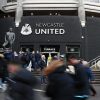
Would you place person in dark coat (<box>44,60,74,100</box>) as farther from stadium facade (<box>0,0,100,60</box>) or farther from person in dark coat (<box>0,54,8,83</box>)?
stadium facade (<box>0,0,100,60</box>)

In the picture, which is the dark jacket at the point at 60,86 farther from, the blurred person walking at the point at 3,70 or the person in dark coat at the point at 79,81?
the blurred person walking at the point at 3,70

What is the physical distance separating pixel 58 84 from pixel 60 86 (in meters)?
0.05

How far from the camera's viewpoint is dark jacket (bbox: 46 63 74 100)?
693cm

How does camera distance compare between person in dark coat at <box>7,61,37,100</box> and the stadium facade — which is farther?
the stadium facade

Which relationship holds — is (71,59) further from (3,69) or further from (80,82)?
(3,69)

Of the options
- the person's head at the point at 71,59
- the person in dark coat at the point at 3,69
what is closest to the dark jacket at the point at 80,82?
the person's head at the point at 71,59

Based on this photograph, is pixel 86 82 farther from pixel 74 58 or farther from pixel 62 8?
pixel 62 8

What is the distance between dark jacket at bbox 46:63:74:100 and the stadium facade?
39.3m

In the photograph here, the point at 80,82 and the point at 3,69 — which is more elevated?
the point at 80,82

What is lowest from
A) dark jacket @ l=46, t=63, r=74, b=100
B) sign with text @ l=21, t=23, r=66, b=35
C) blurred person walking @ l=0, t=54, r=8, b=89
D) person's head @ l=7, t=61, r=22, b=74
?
blurred person walking @ l=0, t=54, r=8, b=89

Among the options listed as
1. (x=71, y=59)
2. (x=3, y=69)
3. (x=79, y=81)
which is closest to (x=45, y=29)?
(x=3, y=69)

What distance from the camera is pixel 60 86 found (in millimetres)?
6984

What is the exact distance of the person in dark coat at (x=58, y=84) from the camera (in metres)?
6.94

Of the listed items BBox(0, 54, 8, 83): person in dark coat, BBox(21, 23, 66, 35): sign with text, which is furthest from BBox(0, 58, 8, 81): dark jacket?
BBox(21, 23, 66, 35): sign with text
